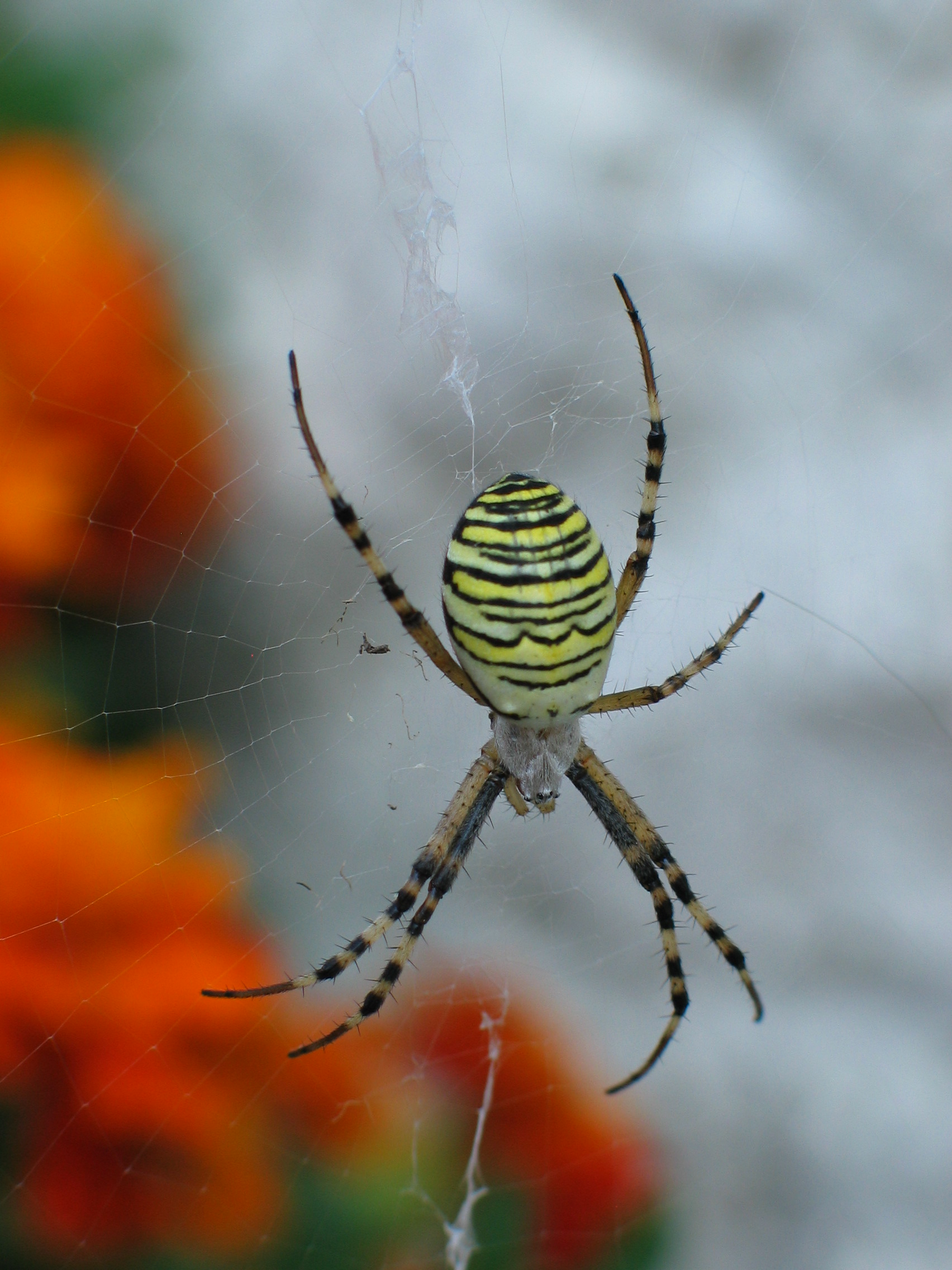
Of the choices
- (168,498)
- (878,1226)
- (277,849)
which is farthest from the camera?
(878,1226)

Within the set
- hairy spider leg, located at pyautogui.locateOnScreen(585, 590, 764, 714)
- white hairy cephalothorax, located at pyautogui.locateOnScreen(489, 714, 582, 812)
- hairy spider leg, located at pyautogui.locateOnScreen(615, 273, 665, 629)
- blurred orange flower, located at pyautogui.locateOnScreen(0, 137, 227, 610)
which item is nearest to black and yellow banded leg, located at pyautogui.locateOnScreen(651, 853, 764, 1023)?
white hairy cephalothorax, located at pyautogui.locateOnScreen(489, 714, 582, 812)

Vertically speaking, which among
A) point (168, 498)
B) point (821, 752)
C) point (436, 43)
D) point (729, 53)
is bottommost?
point (821, 752)

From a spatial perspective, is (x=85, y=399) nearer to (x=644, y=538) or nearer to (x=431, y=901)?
(x=644, y=538)

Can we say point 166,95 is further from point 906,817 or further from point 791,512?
point 906,817

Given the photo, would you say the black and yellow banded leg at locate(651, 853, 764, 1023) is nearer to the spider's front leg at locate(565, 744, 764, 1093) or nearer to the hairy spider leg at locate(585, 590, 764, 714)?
the spider's front leg at locate(565, 744, 764, 1093)

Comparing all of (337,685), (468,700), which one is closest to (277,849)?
(337,685)

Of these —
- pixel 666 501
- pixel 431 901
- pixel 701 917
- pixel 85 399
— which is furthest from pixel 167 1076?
pixel 666 501

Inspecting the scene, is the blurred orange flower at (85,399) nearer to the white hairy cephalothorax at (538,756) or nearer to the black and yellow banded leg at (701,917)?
the white hairy cephalothorax at (538,756)
